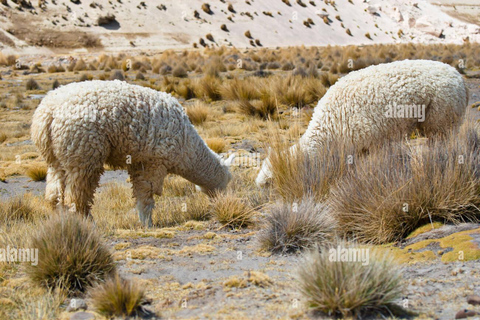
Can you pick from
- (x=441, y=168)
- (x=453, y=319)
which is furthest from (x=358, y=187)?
(x=453, y=319)

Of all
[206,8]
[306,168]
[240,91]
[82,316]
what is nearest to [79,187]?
[82,316]

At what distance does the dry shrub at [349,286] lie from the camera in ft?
9.44

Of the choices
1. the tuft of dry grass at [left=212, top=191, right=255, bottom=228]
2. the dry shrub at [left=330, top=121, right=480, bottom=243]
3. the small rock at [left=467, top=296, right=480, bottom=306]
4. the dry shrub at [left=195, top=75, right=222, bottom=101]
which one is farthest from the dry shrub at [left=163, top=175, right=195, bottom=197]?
the dry shrub at [left=195, top=75, right=222, bottom=101]

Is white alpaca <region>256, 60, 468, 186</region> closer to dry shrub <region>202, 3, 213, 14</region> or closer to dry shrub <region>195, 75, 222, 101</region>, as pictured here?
dry shrub <region>195, 75, 222, 101</region>

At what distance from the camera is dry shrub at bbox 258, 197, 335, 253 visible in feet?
14.1

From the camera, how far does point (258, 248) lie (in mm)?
4461

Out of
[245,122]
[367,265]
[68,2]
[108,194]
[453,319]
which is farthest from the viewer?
[68,2]

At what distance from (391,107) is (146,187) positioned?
317 cm

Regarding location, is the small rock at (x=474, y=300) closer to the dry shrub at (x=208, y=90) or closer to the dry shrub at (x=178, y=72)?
the dry shrub at (x=208, y=90)

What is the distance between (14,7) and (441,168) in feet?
129

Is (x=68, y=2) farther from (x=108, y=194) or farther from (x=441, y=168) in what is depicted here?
(x=441, y=168)

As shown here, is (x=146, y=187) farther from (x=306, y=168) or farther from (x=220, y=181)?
(x=306, y=168)

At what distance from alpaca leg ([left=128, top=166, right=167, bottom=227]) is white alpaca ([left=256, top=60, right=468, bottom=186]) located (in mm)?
1316

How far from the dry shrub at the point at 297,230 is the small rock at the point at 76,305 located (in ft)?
5.64
